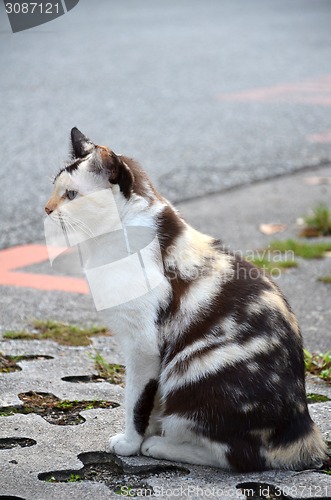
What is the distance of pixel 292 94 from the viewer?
33.7 ft

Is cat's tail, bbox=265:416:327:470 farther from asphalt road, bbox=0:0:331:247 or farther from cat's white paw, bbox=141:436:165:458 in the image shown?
asphalt road, bbox=0:0:331:247

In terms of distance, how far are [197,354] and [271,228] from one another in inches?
133

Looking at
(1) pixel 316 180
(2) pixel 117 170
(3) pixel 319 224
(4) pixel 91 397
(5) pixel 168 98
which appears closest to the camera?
(2) pixel 117 170

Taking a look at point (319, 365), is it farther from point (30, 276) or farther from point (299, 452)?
point (30, 276)

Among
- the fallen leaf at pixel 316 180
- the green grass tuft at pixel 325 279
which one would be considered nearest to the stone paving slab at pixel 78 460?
the green grass tuft at pixel 325 279

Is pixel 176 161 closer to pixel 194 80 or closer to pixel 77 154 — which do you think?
pixel 194 80

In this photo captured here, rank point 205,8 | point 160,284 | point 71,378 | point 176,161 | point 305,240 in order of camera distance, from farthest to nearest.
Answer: point 205,8 < point 176,161 < point 305,240 < point 71,378 < point 160,284

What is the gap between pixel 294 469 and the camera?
10.1 ft

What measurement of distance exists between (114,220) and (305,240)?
3.26m

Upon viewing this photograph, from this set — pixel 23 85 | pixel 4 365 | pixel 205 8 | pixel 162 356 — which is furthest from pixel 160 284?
pixel 205 8

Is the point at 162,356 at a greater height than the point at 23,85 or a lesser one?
greater

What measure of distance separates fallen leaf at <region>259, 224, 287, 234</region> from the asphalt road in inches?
34.2

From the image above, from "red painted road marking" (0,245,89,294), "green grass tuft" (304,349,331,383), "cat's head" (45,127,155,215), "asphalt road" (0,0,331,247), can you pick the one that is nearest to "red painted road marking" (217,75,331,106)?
"asphalt road" (0,0,331,247)

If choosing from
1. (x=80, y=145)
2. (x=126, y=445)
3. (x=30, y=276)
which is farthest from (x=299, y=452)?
(x=30, y=276)
